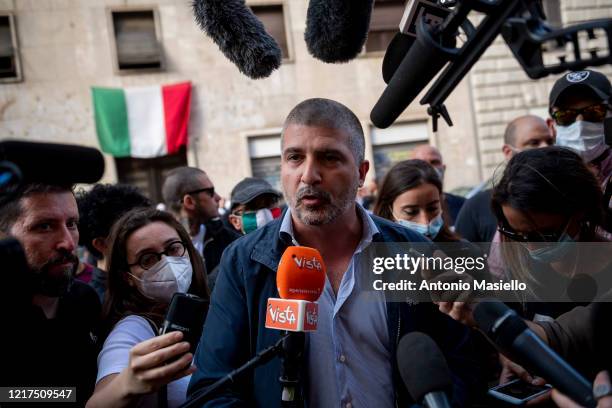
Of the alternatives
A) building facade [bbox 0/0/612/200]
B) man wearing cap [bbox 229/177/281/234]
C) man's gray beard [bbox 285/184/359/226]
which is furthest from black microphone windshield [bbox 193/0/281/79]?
building facade [bbox 0/0/612/200]

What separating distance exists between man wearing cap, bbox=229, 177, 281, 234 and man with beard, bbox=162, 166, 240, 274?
0.15 m

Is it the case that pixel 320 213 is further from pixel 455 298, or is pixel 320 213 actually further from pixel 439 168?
pixel 439 168

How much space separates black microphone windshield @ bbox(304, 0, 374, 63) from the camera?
153 centimetres

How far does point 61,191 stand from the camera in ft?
6.82

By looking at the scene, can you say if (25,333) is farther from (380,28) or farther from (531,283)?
(380,28)

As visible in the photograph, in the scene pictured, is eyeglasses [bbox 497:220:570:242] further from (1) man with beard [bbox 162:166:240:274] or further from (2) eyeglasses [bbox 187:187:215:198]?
(2) eyeglasses [bbox 187:187:215:198]

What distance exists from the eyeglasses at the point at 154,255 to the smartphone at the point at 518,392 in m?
1.49

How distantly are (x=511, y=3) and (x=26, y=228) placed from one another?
1.70 m

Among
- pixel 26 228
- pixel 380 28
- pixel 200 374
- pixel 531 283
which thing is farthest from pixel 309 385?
pixel 380 28

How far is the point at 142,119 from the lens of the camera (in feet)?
39.0

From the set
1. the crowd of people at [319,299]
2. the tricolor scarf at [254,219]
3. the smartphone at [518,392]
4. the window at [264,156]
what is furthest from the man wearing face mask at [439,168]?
the window at [264,156]

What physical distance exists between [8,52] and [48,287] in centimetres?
1150

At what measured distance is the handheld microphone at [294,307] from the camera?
145 cm

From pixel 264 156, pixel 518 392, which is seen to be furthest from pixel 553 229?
pixel 264 156
